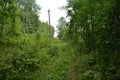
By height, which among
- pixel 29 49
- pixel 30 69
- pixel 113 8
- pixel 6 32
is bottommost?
pixel 30 69

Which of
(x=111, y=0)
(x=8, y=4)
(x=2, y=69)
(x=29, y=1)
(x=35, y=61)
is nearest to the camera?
(x=111, y=0)

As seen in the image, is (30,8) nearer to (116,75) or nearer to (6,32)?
(6,32)

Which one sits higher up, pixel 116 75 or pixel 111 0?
pixel 111 0

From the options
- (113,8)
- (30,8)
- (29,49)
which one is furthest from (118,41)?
(30,8)

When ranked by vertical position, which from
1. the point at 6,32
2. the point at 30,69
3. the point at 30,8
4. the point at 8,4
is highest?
the point at 30,8

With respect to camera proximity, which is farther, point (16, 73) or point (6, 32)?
point (6, 32)

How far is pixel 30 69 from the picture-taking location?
17.1m

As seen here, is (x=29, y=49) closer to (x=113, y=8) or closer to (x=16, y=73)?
(x=16, y=73)

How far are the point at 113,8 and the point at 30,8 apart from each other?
43.8 m

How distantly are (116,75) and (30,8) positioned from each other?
151ft

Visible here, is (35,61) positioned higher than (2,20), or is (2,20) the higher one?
(2,20)

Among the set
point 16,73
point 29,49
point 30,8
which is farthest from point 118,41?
point 30,8

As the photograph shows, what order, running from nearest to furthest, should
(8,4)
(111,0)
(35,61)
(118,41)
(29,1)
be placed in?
(118,41) → (111,0) → (35,61) → (8,4) → (29,1)

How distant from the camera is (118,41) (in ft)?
39.2
